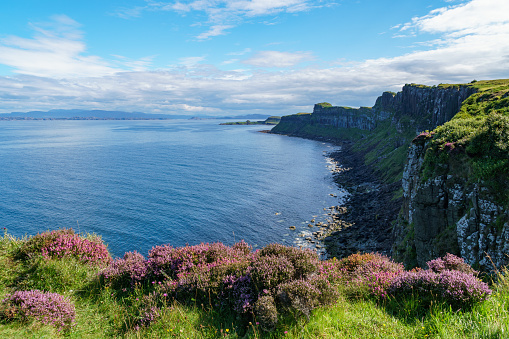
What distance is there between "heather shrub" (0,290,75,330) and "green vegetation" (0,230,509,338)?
37mm

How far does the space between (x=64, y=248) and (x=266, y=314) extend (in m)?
10.4

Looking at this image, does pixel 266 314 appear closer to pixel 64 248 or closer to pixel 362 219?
pixel 64 248

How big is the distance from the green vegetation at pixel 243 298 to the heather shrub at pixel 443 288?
0.10 ft

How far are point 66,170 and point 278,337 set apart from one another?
109 meters

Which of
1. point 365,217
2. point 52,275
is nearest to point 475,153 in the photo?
point 52,275

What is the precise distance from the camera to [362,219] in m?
58.3

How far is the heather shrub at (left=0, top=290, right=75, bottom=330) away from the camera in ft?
26.4

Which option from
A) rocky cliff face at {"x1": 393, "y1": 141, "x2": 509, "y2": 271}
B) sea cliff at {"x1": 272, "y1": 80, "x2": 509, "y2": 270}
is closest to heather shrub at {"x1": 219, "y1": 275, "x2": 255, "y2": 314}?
rocky cliff face at {"x1": 393, "y1": 141, "x2": 509, "y2": 271}

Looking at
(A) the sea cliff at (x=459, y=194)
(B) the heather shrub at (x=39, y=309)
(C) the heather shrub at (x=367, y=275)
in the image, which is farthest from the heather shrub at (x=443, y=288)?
(A) the sea cliff at (x=459, y=194)

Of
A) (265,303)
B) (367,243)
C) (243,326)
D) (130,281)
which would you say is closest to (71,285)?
(130,281)

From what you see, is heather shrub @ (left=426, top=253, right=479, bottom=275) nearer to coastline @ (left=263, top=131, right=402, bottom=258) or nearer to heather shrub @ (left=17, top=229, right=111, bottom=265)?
heather shrub @ (left=17, top=229, right=111, bottom=265)

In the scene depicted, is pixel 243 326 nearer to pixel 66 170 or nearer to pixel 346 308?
pixel 346 308

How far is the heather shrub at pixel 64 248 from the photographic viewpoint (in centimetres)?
1227

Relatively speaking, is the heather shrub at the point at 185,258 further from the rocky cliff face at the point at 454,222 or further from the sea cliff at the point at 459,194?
the sea cliff at the point at 459,194
